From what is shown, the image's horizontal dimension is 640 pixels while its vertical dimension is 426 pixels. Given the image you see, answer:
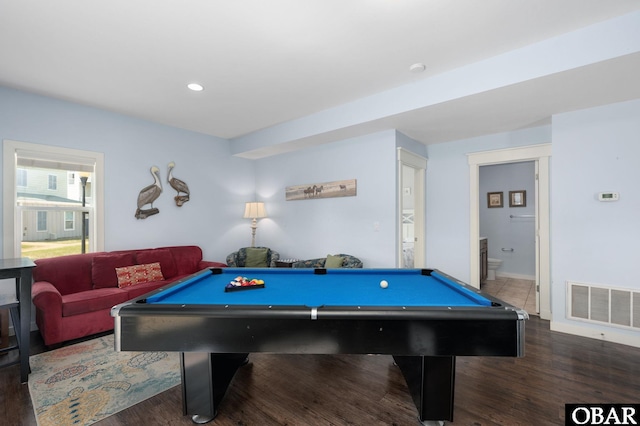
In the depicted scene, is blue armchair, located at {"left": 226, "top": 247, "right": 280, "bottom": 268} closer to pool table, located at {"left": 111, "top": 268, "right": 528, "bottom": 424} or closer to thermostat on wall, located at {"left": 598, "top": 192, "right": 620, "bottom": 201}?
pool table, located at {"left": 111, "top": 268, "right": 528, "bottom": 424}

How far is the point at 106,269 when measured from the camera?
3.28m

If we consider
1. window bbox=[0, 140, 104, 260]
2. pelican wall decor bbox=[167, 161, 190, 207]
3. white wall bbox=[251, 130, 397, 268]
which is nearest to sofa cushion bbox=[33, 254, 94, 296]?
window bbox=[0, 140, 104, 260]

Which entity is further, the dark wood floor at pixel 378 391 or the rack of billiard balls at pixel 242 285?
the rack of billiard balls at pixel 242 285

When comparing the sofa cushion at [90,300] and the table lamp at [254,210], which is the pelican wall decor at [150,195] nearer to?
the sofa cushion at [90,300]

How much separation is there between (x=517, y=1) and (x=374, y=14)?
892mm

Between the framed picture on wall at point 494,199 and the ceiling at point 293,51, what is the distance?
110 inches

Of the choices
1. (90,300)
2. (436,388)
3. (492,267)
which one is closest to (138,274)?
(90,300)

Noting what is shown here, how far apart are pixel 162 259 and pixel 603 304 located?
4960mm

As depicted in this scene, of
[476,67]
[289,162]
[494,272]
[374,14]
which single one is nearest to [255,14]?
[374,14]

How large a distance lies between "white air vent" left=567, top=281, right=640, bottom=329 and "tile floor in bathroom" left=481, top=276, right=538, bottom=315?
2.36ft

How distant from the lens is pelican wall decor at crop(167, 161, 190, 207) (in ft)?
13.9

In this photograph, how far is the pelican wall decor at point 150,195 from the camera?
3.91 m

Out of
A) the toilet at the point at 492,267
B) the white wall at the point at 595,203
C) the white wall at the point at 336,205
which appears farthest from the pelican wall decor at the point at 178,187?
the toilet at the point at 492,267

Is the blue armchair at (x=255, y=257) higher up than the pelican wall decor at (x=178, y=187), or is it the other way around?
the pelican wall decor at (x=178, y=187)
